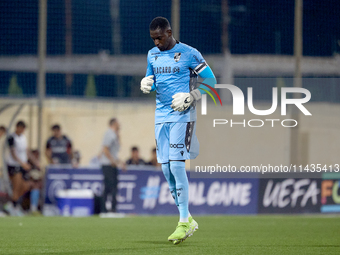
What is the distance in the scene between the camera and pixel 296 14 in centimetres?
1439

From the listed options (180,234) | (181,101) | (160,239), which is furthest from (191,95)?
(160,239)

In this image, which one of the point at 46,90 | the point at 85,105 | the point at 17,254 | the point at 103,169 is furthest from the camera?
the point at 85,105

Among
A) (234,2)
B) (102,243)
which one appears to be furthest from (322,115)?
(102,243)

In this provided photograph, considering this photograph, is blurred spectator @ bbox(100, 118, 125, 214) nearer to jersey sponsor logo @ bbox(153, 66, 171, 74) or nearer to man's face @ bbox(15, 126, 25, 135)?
man's face @ bbox(15, 126, 25, 135)

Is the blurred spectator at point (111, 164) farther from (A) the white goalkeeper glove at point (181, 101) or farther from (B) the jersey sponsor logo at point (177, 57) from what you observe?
(A) the white goalkeeper glove at point (181, 101)

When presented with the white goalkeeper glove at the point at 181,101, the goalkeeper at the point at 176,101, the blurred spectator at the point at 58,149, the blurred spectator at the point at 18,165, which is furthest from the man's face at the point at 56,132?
the white goalkeeper glove at the point at 181,101

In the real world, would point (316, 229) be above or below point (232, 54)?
below

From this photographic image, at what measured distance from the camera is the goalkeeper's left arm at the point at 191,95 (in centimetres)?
635

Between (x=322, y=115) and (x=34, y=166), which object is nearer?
(x=34, y=166)

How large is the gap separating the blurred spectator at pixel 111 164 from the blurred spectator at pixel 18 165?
165 cm

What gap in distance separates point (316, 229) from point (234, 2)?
24.5ft

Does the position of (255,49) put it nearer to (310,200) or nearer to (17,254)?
(310,200)

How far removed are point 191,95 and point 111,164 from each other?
638cm

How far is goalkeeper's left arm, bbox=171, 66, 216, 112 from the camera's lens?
6.35 meters
